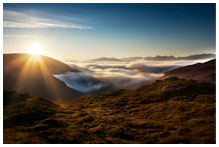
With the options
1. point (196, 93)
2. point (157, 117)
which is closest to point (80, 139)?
point (157, 117)

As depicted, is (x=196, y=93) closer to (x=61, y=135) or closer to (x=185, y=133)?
(x=185, y=133)

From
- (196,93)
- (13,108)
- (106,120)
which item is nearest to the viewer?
(106,120)

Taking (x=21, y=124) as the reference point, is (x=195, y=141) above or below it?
below

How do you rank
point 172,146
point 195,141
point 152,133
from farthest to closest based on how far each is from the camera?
point 152,133 → point 195,141 → point 172,146

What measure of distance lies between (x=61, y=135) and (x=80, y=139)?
15.1 ft

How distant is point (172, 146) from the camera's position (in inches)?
1032

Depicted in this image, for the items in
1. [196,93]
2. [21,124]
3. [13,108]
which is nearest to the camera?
[21,124]

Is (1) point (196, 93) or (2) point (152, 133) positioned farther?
(1) point (196, 93)

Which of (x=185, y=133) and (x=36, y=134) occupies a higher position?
(x=36, y=134)

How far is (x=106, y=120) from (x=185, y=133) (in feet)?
76.3

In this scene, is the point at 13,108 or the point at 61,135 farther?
the point at 13,108

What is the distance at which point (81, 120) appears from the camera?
1967 inches

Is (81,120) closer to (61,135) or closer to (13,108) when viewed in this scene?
(61,135)

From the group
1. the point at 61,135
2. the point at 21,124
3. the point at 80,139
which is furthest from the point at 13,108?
the point at 80,139
